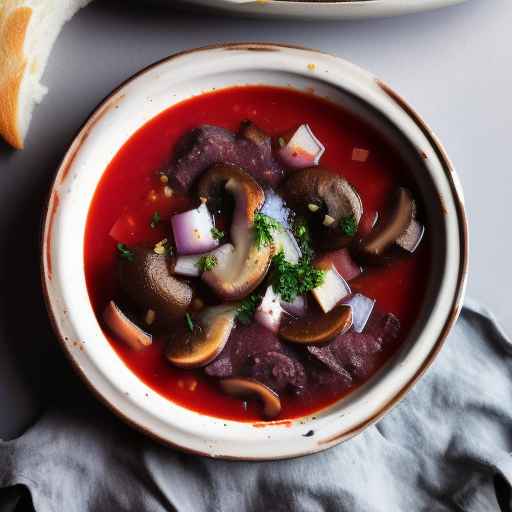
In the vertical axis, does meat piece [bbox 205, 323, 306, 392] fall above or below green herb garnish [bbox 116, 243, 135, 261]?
below

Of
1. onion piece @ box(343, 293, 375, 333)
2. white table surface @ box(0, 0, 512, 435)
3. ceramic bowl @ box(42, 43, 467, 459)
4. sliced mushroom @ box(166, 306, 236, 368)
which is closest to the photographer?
ceramic bowl @ box(42, 43, 467, 459)

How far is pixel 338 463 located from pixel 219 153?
1.37 metres

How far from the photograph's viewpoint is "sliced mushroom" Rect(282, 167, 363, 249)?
2.86 m

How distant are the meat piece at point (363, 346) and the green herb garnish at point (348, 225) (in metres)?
0.35

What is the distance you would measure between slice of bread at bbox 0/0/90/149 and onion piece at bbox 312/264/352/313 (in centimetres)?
136

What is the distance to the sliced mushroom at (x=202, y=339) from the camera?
111 inches

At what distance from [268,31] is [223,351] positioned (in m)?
1.39

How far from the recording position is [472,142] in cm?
329

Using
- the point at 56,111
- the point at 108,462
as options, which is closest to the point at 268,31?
the point at 56,111

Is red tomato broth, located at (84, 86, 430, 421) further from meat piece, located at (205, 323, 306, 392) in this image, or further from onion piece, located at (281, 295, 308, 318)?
onion piece, located at (281, 295, 308, 318)

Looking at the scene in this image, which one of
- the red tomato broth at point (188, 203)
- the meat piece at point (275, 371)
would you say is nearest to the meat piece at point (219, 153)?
the red tomato broth at point (188, 203)

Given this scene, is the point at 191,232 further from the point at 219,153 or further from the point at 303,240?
the point at 303,240

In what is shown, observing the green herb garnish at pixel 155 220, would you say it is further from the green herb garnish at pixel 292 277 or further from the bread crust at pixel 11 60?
the bread crust at pixel 11 60

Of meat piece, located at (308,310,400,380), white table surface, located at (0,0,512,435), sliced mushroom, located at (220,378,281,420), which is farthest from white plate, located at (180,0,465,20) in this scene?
sliced mushroom, located at (220,378,281,420)
